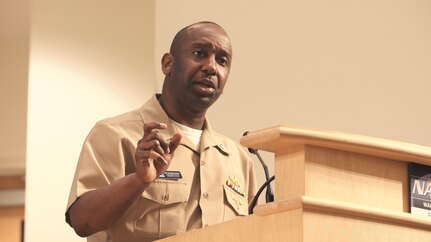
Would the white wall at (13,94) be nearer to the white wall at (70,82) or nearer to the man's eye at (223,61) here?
the white wall at (70,82)

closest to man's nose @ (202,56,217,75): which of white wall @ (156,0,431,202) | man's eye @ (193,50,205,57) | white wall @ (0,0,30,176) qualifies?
man's eye @ (193,50,205,57)

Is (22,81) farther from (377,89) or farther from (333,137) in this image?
(333,137)

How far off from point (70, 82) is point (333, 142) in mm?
2805

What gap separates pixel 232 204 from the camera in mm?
2182

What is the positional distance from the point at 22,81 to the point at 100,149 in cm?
349

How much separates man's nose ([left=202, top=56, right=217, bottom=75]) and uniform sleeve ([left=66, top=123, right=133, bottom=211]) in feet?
0.89

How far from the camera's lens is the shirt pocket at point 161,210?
200 cm

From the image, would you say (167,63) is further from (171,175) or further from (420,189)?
(420,189)

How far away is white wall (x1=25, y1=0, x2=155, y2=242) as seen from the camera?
154 inches

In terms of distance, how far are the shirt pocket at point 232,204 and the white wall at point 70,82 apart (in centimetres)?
183

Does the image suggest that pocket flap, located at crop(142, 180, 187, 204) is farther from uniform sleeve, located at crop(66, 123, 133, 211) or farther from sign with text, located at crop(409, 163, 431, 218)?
sign with text, located at crop(409, 163, 431, 218)

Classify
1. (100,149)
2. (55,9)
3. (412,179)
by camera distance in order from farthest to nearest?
(55,9)
(100,149)
(412,179)

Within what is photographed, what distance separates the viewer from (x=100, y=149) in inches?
82.4

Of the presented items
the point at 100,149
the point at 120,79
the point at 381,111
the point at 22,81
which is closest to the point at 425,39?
the point at 381,111
